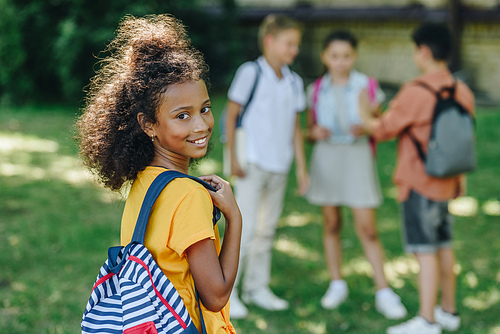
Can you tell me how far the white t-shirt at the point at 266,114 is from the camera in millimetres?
4027

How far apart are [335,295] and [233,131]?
1507 mm

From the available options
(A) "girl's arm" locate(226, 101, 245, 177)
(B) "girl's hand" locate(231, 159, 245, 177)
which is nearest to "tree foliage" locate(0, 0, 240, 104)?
(A) "girl's arm" locate(226, 101, 245, 177)

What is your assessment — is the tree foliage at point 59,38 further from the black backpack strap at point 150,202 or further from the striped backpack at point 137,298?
the striped backpack at point 137,298

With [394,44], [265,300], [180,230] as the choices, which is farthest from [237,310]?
[394,44]

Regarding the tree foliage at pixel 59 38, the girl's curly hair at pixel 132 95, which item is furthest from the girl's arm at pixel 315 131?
the tree foliage at pixel 59 38

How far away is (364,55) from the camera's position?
13.0m

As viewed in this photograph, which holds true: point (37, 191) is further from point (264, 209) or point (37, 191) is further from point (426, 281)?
point (426, 281)

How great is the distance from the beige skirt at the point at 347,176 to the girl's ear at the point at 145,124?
8.25ft

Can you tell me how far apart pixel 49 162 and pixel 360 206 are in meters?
5.35

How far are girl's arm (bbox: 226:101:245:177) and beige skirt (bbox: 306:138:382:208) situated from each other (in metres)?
0.66

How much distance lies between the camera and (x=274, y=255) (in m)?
5.38

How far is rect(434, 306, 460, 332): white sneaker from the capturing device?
13.0ft

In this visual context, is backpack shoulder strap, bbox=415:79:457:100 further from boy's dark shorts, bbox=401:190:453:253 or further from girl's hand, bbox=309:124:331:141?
girl's hand, bbox=309:124:331:141

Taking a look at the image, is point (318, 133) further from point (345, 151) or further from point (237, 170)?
point (237, 170)
